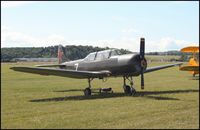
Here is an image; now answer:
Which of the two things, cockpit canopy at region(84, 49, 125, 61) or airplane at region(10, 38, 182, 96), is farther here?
cockpit canopy at region(84, 49, 125, 61)

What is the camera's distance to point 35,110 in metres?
10.9

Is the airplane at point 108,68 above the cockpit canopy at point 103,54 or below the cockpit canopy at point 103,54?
below

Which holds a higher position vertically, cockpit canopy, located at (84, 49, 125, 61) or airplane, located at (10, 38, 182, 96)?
cockpit canopy, located at (84, 49, 125, 61)

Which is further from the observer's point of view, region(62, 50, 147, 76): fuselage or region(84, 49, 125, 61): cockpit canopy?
region(84, 49, 125, 61): cockpit canopy

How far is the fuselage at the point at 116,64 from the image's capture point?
1480 cm

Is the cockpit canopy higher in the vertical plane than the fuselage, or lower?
higher

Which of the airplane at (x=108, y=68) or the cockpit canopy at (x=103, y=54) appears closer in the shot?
the airplane at (x=108, y=68)

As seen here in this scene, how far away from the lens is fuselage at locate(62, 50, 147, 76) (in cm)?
1480

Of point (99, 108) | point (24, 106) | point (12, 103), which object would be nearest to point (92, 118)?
point (99, 108)

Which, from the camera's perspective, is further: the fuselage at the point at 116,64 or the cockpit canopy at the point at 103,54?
the cockpit canopy at the point at 103,54

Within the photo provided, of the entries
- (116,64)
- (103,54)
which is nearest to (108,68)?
(116,64)

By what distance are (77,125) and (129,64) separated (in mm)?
6844

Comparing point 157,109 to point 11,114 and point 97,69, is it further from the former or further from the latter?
point 97,69

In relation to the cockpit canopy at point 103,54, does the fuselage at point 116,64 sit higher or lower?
lower
